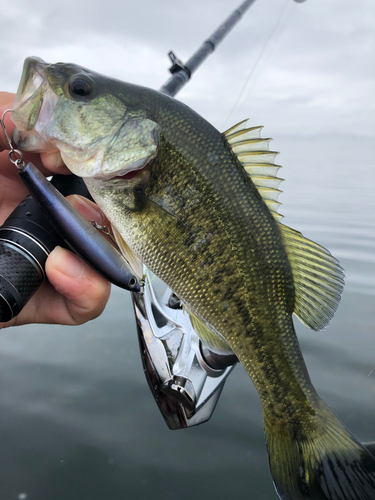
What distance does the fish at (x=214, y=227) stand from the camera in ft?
3.93

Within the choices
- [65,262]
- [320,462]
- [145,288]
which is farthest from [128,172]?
[320,462]

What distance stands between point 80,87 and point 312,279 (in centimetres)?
116

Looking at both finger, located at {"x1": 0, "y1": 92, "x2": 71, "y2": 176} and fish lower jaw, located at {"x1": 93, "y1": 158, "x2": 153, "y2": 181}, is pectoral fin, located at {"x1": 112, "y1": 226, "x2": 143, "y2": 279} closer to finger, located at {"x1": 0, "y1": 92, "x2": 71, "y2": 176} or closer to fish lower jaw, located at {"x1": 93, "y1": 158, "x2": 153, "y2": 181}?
fish lower jaw, located at {"x1": 93, "y1": 158, "x2": 153, "y2": 181}

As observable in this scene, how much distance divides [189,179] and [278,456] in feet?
3.55

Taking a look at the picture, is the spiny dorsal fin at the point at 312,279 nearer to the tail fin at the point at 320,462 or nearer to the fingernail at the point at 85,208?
the tail fin at the point at 320,462

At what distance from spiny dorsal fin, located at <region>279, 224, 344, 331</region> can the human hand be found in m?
0.80

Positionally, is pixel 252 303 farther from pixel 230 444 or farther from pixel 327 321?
pixel 230 444

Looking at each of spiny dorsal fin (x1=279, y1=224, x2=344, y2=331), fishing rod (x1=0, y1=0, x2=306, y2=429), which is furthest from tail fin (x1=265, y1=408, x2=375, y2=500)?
fishing rod (x1=0, y1=0, x2=306, y2=429)

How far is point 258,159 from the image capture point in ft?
4.20

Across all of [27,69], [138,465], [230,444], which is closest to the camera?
[27,69]

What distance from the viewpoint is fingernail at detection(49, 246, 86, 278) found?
1.30 meters

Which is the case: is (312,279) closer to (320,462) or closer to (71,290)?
(320,462)

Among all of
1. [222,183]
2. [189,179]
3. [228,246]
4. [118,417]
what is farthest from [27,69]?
[118,417]

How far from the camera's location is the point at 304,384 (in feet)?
4.21
